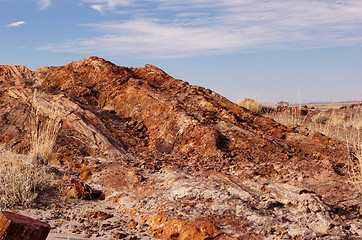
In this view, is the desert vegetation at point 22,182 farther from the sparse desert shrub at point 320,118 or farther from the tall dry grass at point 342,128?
the sparse desert shrub at point 320,118

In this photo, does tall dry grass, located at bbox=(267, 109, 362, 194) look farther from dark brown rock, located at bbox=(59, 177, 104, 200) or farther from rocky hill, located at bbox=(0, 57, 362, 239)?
dark brown rock, located at bbox=(59, 177, 104, 200)

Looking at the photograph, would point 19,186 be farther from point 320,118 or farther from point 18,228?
point 320,118

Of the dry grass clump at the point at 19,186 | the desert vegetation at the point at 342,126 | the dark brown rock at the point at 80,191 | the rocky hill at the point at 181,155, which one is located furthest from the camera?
the desert vegetation at the point at 342,126

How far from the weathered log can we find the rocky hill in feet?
5.11

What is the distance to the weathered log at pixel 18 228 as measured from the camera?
2494mm

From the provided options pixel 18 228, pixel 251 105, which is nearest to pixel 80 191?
pixel 18 228

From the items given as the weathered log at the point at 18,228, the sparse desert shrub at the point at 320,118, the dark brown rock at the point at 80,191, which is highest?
the sparse desert shrub at the point at 320,118

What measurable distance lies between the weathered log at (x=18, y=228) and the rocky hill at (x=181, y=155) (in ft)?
5.11

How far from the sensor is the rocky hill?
3.89 m

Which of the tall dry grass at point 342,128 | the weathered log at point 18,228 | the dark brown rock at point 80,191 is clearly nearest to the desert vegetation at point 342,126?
the tall dry grass at point 342,128

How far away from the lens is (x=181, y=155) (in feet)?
20.3

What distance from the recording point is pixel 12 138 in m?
7.30

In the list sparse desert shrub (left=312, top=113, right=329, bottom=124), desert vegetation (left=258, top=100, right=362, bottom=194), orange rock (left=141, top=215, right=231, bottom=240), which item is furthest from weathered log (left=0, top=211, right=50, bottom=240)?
sparse desert shrub (left=312, top=113, right=329, bottom=124)

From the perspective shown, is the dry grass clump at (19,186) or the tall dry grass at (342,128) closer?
the dry grass clump at (19,186)
